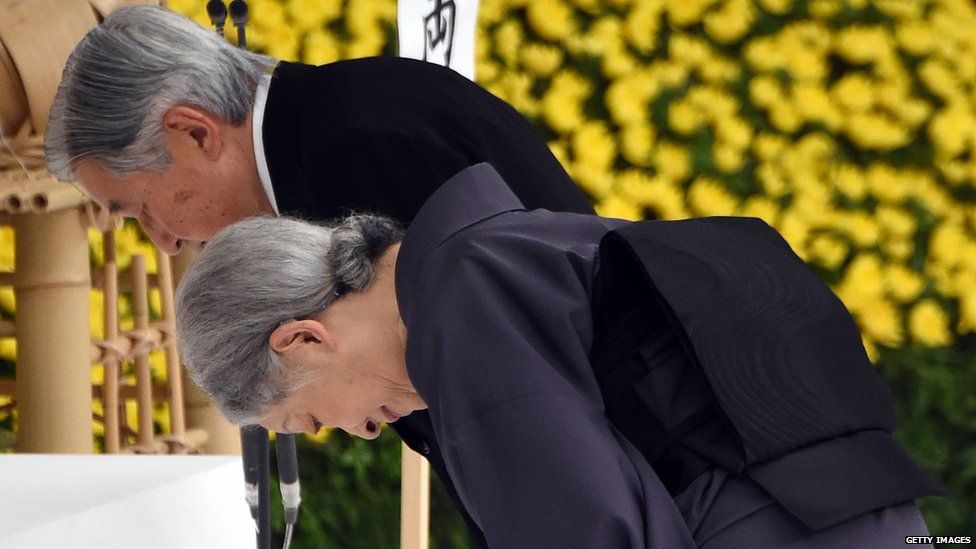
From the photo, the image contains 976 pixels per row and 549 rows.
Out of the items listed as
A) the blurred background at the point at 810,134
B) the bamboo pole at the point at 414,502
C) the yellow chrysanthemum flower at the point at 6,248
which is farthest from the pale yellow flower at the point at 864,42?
the yellow chrysanthemum flower at the point at 6,248

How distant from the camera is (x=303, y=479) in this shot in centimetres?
267

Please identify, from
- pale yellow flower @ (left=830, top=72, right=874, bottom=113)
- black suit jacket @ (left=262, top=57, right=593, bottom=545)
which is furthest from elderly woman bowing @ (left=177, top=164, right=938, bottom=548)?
pale yellow flower @ (left=830, top=72, right=874, bottom=113)

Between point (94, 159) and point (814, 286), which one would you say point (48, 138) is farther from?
point (814, 286)

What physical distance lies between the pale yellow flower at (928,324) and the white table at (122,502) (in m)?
1.37

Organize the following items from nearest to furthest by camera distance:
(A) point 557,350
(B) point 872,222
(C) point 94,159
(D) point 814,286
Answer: (A) point 557,350 < (D) point 814,286 < (C) point 94,159 < (B) point 872,222

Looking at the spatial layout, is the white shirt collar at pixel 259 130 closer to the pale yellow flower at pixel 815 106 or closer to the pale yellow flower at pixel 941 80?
the pale yellow flower at pixel 815 106

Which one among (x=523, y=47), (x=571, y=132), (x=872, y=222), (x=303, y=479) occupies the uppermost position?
(x=523, y=47)

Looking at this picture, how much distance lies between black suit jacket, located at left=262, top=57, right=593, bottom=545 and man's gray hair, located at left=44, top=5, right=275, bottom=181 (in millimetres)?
74

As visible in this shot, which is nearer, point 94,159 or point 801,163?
point 94,159

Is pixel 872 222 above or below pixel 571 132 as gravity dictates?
below

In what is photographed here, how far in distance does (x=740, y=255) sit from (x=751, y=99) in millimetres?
1486

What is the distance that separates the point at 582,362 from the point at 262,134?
63 centimetres

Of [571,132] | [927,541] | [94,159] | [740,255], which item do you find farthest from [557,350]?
[571,132]

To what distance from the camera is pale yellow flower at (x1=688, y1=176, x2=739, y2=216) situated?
2562 mm
